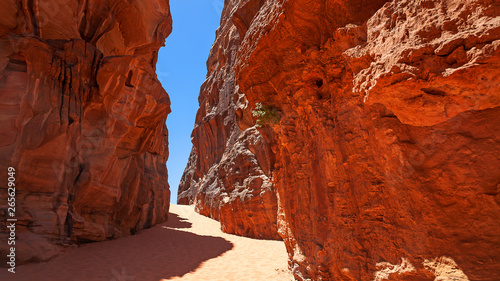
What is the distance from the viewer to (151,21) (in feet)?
52.4

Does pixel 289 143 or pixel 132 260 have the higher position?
pixel 289 143

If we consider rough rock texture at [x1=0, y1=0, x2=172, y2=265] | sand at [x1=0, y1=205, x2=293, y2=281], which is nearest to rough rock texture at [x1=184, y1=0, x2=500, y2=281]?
sand at [x1=0, y1=205, x2=293, y2=281]

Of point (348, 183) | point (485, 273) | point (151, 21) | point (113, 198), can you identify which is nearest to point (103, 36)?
point (151, 21)

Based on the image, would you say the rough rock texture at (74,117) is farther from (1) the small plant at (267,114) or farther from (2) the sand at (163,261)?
(1) the small plant at (267,114)

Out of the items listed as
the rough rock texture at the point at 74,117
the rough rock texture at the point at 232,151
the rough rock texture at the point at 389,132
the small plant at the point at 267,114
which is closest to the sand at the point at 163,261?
the rough rock texture at the point at 74,117

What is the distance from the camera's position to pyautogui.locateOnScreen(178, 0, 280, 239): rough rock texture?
1516 cm

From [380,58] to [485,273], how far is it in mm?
2767

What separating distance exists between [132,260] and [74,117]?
6.11 m

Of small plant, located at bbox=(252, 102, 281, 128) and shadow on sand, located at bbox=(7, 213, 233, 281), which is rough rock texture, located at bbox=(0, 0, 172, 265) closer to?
shadow on sand, located at bbox=(7, 213, 233, 281)

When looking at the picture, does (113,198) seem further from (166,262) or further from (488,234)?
(488,234)

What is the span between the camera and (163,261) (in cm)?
974

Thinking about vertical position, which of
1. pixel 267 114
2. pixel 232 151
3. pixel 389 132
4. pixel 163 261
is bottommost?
pixel 163 261

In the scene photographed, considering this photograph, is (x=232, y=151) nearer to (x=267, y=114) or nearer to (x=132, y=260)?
(x=132, y=260)

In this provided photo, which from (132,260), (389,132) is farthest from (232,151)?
(389,132)
